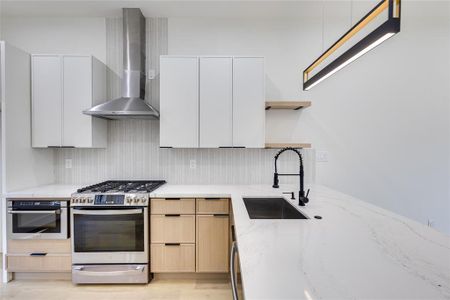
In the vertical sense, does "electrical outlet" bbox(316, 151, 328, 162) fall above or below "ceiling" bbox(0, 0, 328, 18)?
below

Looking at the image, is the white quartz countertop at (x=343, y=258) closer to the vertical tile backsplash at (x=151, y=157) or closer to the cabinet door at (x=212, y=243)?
the cabinet door at (x=212, y=243)

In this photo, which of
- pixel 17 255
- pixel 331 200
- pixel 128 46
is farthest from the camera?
pixel 128 46

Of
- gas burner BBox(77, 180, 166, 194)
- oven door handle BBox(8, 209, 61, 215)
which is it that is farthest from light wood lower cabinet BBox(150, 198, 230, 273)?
oven door handle BBox(8, 209, 61, 215)

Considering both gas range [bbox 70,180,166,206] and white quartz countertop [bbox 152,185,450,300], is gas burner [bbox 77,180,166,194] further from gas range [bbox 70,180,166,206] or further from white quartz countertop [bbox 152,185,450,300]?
white quartz countertop [bbox 152,185,450,300]

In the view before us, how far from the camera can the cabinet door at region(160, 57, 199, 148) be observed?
252cm

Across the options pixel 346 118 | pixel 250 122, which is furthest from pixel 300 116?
pixel 250 122

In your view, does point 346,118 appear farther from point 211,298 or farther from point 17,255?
point 17,255

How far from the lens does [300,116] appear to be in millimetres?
2928

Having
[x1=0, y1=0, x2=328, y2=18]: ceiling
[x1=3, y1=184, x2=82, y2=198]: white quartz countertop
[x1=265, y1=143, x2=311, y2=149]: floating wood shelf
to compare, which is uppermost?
[x1=0, y1=0, x2=328, y2=18]: ceiling

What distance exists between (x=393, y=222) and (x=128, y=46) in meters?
3.00

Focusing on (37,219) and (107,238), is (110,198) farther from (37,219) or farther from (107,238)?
(37,219)

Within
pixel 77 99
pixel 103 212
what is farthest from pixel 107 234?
pixel 77 99

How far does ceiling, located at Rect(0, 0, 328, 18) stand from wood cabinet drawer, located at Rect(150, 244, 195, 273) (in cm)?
265

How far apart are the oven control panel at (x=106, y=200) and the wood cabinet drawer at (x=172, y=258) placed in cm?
51
